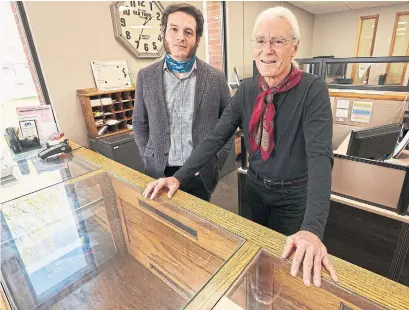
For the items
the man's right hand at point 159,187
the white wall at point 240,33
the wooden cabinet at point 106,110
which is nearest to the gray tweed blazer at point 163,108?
the man's right hand at point 159,187

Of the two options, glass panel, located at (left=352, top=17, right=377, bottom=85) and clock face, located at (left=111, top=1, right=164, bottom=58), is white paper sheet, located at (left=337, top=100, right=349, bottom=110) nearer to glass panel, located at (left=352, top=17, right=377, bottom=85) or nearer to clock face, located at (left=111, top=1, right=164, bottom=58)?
clock face, located at (left=111, top=1, right=164, bottom=58)

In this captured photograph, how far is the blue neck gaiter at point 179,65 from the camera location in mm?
1309

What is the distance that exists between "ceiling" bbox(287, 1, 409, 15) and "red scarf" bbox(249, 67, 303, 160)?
6.00 metres

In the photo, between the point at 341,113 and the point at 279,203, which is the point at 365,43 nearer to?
the point at 341,113

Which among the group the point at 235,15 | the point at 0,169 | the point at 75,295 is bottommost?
the point at 75,295

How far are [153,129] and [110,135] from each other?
148cm

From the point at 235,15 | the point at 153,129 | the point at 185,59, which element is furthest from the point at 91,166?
the point at 235,15

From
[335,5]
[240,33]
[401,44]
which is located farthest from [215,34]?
[401,44]

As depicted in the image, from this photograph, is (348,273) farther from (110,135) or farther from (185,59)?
(110,135)

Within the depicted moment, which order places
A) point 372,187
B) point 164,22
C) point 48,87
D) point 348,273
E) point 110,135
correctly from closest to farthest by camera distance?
point 348,273 → point 164,22 → point 372,187 → point 48,87 → point 110,135

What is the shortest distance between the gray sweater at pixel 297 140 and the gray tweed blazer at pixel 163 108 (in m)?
0.22

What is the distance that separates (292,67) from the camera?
1017 mm

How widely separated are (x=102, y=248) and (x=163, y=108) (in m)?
0.73

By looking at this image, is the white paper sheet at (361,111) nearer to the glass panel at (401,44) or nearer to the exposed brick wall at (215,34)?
the exposed brick wall at (215,34)
